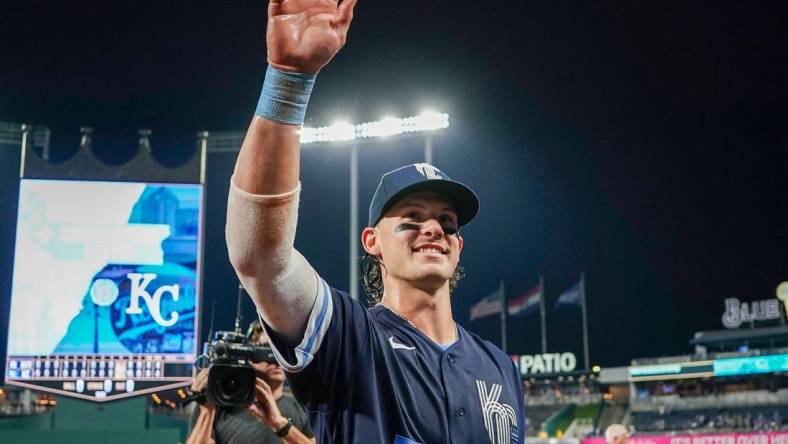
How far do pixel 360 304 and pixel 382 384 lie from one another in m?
0.21

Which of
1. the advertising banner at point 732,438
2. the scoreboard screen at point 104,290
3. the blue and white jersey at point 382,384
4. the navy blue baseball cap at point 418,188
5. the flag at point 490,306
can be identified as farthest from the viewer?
the flag at point 490,306

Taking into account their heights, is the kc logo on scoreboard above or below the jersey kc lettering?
above

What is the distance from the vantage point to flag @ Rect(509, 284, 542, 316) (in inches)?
1450

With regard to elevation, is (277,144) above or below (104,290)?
below

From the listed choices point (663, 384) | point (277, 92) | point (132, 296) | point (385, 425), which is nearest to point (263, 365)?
point (385, 425)

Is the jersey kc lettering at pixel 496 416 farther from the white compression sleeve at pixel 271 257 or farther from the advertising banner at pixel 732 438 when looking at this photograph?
the advertising banner at pixel 732 438

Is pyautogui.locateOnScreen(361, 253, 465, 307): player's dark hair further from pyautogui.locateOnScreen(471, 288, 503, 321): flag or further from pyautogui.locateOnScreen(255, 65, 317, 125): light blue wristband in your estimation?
pyautogui.locateOnScreen(471, 288, 503, 321): flag

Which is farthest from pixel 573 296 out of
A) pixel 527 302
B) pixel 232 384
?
pixel 232 384

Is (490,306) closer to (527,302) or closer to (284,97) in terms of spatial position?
(527,302)

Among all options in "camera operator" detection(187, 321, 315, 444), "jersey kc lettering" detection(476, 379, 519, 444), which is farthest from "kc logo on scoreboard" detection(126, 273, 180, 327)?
"jersey kc lettering" detection(476, 379, 519, 444)

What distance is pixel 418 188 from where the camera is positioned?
2.48m

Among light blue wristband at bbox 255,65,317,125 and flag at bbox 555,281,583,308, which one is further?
flag at bbox 555,281,583,308

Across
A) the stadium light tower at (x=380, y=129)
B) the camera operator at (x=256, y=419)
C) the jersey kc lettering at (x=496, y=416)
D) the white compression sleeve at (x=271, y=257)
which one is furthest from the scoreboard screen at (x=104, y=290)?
the white compression sleeve at (x=271, y=257)

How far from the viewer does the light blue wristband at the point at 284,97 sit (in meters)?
1.80
